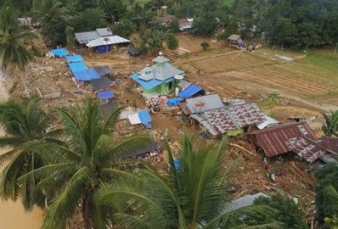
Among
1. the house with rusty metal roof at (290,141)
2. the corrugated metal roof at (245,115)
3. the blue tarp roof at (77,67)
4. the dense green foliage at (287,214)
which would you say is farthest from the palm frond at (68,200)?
the blue tarp roof at (77,67)

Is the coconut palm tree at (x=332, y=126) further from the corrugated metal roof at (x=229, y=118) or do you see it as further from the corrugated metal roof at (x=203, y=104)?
the corrugated metal roof at (x=203, y=104)

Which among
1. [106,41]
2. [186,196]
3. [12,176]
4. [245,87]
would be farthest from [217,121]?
[106,41]

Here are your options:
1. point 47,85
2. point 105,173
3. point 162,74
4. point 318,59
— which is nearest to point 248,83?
point 162,74

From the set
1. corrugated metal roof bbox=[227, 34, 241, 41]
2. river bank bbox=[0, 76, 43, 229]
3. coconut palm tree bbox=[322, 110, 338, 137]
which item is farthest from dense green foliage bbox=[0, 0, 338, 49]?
river bank bbox=[0, 76, 43, 229]

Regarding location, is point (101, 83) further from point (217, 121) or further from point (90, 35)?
point (90, 35)

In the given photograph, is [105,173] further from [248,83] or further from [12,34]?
[248,83]

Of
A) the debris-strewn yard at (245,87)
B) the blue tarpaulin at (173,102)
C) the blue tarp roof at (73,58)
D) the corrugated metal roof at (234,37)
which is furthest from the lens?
the corrugated metal roof at (234,37)
